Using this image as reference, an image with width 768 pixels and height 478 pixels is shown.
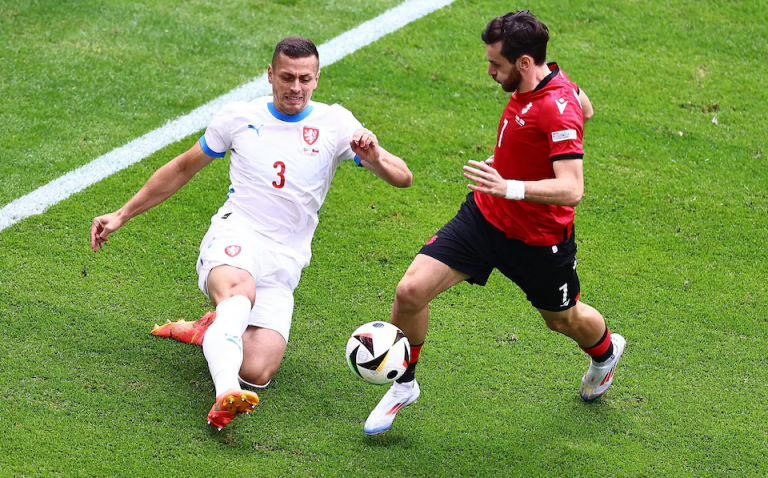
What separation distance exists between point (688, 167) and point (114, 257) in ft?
15.6

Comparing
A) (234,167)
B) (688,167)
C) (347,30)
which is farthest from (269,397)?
(347,30)

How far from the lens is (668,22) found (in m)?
Answer: 9.47

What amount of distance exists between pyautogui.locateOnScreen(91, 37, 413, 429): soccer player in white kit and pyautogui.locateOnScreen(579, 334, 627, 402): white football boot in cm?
152

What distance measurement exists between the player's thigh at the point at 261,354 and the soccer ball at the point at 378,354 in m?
0.58

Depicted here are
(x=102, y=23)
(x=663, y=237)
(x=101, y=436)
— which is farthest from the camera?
(x=102, y=23)

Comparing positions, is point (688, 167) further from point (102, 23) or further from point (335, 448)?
point (102, 23)

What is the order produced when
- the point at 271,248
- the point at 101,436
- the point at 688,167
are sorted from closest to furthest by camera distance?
the point at 101,436
the point at 271,248
the point at 688,167

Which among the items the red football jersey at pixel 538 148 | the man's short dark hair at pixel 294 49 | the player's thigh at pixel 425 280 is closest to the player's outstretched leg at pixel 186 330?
the player's thigh at pixel 425 280

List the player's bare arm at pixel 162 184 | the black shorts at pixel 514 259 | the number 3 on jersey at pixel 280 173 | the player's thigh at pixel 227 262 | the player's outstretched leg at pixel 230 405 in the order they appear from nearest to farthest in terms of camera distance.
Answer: the player's outstretched leg at pixel 230 405 < the black shorts at pixel 514 259 < the player's thigh at pixel 227 262 < the player's bare arm at pixel 162 184 < the number 3 on jersey at pixel 280 173

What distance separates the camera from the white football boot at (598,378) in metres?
5.13

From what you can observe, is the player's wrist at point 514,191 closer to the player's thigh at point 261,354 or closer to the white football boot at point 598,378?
Result: the white football boot at point 598,378

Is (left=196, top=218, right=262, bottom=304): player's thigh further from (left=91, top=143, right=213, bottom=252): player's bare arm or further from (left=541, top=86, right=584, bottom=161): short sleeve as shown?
(left=541, top=86, right=584, bottom=161): short sleeve

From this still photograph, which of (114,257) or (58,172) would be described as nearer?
(114,257)

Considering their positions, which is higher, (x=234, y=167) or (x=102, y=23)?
(x=234, y=167)
